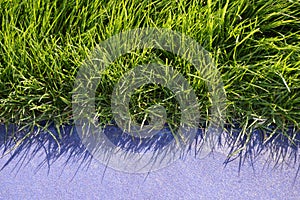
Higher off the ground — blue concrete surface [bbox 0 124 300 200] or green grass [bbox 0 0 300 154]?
green grass [bbox 0 0 300 154]

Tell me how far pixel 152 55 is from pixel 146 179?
0.32 m

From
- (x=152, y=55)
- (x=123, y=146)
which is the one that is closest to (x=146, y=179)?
(x=123, y=146)

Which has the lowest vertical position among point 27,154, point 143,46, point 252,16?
point 27,154

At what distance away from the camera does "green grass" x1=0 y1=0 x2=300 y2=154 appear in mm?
1018

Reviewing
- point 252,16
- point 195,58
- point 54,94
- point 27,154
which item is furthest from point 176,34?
point 27,154

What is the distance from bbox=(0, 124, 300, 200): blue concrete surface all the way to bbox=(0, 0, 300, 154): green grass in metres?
0.09

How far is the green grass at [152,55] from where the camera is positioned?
3.34ft

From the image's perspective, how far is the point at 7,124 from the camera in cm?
105

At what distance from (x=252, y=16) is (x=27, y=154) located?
2.31 ft

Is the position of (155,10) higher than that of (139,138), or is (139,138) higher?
(155,10)

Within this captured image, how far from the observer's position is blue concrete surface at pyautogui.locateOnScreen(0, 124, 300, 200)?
996 millimetres

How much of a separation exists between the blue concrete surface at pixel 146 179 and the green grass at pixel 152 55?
9 centimetres

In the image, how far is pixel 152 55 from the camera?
3.38 feet

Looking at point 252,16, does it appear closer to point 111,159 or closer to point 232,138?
point 232,138
